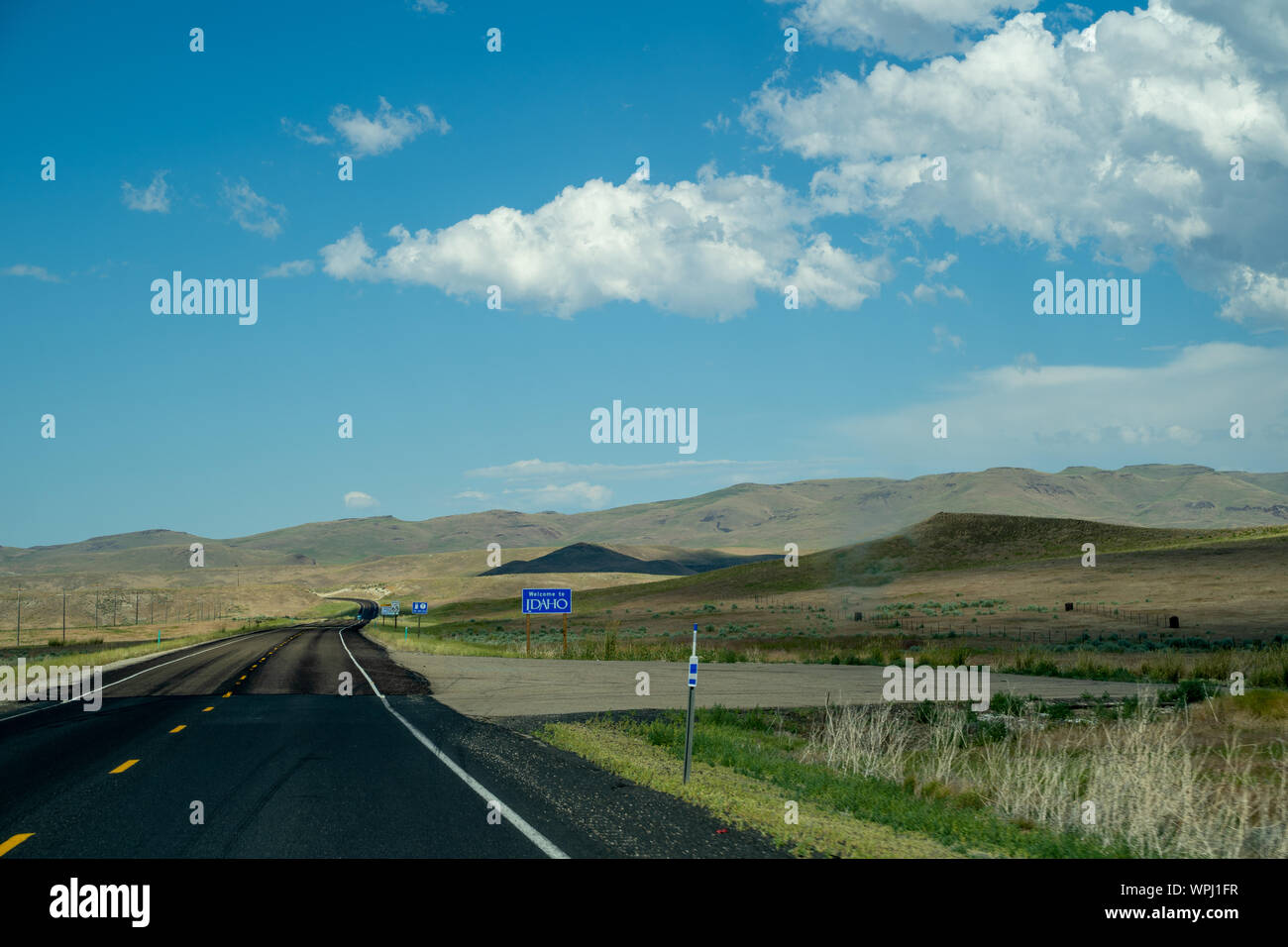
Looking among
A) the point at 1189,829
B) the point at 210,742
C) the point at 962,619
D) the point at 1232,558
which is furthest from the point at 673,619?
the point at 1189,829

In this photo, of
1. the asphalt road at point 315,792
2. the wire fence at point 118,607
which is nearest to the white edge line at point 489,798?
the asphalt road at point 315,792

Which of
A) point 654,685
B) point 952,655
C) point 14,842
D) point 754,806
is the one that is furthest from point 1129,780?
point 952,655

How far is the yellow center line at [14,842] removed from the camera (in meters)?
8.16

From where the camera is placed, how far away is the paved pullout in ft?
80.8

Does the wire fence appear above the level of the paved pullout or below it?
below

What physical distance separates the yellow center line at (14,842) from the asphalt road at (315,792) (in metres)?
0.03

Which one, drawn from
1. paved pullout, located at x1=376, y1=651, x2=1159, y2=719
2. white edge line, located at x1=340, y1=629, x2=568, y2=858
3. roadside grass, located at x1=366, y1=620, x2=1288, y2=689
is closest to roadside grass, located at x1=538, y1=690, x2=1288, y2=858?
Answer: white edge line, located at x1=340, y1=629, x2=568, y2=858

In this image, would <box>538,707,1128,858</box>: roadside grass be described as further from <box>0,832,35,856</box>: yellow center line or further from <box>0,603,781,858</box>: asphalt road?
<box>0,832,35,856</box>: yellow center line

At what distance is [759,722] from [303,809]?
1337 centimetres

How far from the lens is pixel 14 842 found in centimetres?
848

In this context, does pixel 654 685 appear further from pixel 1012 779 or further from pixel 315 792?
pixel 315 792

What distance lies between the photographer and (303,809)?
9.96m

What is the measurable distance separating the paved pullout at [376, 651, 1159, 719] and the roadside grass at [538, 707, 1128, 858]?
594cm
